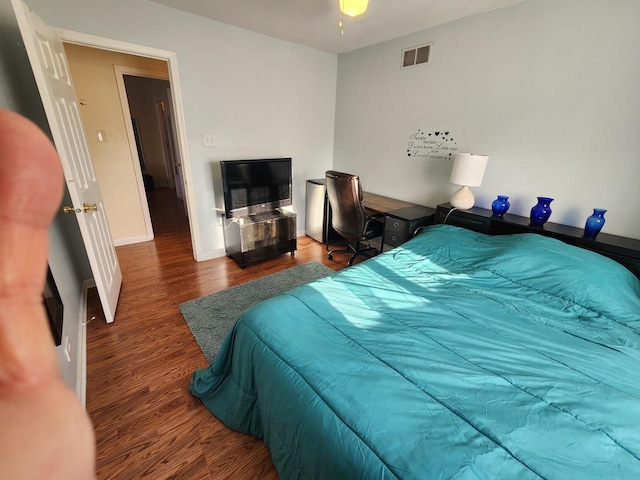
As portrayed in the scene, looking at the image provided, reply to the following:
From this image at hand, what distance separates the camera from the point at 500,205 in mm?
2238

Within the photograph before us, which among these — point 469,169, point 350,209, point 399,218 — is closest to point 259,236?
point 350,209

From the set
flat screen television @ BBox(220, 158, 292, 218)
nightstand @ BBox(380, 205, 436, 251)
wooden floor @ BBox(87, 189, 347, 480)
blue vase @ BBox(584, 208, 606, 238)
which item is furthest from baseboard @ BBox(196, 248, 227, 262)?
blue vase @ BBox(584, 208, 606, 238)

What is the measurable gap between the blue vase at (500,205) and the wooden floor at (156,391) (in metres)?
2.22

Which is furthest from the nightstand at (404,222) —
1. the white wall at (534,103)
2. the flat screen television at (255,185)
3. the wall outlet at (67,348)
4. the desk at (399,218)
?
the wall outlet at (67,348)

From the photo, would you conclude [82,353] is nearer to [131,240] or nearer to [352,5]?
[131,240]

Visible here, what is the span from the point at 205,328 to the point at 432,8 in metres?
3.01

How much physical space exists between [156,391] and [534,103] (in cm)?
320

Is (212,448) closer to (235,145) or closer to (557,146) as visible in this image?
(235,145)

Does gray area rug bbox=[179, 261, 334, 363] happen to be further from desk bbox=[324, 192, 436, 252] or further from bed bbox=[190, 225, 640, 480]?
desk bbox=[324, 192, 436, 252]

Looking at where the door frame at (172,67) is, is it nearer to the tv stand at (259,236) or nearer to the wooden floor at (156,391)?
the tv stand at (259,236)

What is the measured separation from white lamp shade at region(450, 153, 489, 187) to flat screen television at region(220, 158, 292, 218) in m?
1.77

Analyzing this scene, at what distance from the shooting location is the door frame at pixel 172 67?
208 centimetres

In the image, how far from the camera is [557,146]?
2033mm

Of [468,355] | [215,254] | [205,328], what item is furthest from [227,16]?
[468,355]
